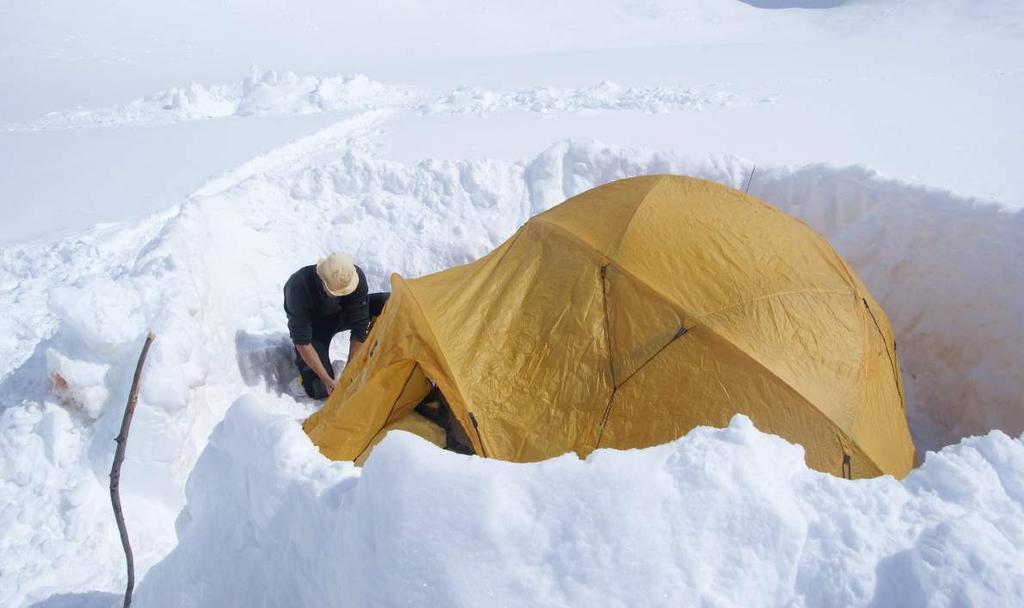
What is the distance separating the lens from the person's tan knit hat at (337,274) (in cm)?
451

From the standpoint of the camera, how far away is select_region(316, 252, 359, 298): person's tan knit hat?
4.51 metres

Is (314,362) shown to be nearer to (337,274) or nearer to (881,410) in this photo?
(337,274)

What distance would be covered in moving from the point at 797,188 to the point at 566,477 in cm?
497

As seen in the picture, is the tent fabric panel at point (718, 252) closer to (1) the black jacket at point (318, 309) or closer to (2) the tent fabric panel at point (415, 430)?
(2) the tent fabric panel at point (415, 430)

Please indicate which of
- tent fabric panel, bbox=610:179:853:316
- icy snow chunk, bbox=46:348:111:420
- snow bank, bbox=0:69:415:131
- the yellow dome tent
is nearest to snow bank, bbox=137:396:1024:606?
the yellow dome tent

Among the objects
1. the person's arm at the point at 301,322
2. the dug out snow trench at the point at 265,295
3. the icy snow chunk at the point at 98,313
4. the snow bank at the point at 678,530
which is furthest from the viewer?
the person's arm at the point at 301,322

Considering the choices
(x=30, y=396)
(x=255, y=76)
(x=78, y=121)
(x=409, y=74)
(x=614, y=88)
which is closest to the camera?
(x=30, y=396)

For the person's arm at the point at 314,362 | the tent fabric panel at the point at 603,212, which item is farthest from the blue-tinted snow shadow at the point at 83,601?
the tent fabric panel at the point at 603,212

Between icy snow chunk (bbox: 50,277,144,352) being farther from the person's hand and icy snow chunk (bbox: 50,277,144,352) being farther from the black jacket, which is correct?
the person's hand

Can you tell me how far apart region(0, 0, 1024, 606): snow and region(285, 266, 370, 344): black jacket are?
0.66 m

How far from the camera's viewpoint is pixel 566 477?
1879 mm

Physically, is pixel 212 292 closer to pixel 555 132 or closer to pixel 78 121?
pixel 555 132

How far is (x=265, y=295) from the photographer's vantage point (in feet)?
19.0

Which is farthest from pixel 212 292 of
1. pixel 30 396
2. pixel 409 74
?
pixel 409 74
